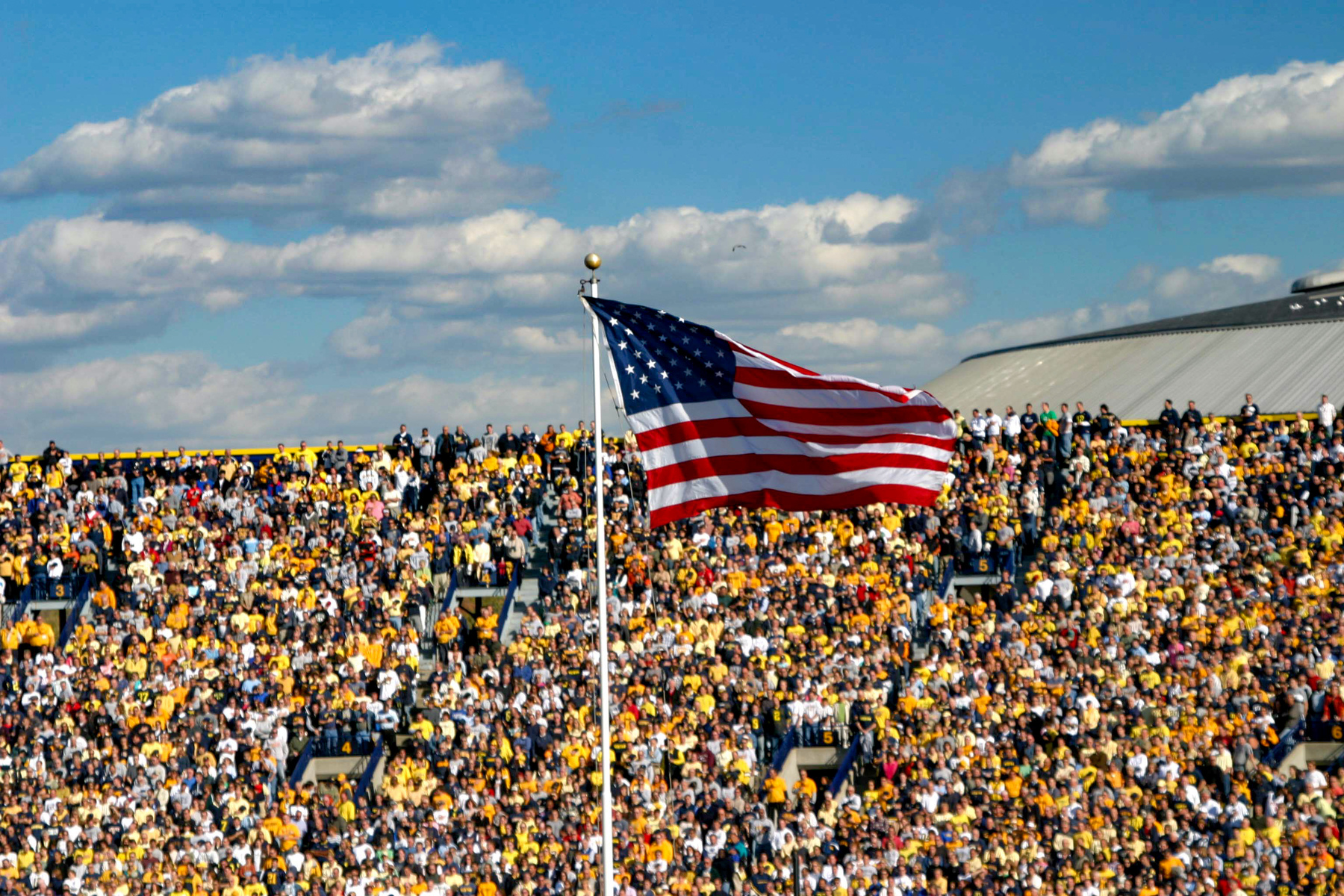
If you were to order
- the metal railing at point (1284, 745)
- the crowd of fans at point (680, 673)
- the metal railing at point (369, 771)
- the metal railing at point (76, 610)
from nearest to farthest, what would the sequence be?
the crowd of fans at point (680, 673), the metal railing at point (1284, 745), the metal railing at point (369, 771), the metal railing at point (76, 610)

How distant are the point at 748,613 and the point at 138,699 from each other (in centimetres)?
1139

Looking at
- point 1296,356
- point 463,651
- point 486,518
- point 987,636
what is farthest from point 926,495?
point 1296,356

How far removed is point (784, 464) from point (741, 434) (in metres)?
0.53

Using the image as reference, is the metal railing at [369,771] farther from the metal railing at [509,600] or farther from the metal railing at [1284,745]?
the metal railing at [1284,745]

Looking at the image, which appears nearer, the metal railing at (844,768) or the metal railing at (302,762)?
the metal railing at (844,768)

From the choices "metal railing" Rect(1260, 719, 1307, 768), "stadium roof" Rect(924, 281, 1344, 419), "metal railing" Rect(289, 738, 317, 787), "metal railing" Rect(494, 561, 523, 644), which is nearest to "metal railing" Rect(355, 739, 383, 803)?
"metal railing" Rect(289, 738, 317, 787)

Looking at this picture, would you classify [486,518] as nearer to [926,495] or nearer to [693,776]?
[693,776]

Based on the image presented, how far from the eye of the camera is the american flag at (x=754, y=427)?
53.7 ft

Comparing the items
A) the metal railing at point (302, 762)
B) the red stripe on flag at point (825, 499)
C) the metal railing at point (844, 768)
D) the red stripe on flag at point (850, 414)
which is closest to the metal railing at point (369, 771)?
the metal railing at point (302, 762)

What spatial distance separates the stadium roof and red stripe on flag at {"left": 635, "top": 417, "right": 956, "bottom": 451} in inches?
1178

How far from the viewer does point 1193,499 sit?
35688 mm

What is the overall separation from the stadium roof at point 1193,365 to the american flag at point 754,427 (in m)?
30.0

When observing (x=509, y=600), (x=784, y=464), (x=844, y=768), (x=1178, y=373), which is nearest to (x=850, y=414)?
(x=784, y=464)

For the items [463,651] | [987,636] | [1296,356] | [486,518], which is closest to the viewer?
[987,636]
